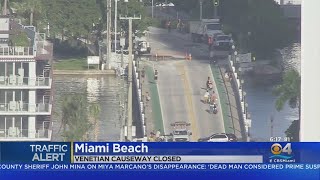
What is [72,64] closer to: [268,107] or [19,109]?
[19,109]

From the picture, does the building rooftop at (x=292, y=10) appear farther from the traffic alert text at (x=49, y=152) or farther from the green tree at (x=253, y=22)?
the traffic alert text at (x=49, y=152)

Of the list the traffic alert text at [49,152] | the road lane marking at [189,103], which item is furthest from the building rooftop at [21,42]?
the traffic alert text at [49,152]

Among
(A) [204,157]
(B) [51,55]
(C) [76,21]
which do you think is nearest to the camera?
(A) [204,157]

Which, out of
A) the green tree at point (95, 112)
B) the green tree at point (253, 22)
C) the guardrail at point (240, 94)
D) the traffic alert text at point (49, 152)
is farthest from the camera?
the green tree at point (253, 22)

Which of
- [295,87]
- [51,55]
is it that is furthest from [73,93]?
[295,87]

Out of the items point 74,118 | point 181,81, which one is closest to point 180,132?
point 181,81

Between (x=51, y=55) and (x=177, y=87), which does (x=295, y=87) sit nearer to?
(x=177, y=87)
